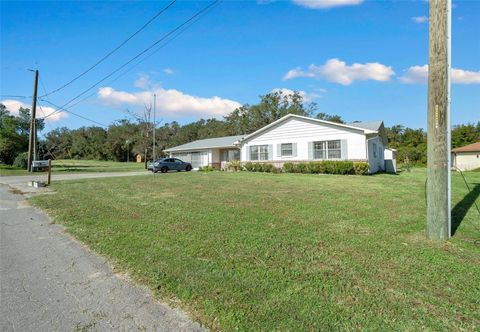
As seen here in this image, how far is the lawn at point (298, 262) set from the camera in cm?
268

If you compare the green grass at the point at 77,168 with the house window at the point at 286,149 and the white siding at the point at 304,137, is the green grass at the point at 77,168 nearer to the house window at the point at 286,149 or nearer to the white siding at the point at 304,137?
the white siding at the point at 304,137

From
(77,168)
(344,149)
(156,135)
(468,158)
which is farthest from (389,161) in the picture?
(156,135)

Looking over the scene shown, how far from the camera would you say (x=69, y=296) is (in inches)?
126

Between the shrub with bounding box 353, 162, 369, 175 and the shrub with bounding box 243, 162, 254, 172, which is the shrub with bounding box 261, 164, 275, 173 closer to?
the shrub with bounding box 243, 162, 254, 172

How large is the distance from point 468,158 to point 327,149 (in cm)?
2184

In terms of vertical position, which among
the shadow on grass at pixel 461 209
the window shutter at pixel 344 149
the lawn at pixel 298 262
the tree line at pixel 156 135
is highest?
the tree line at pixel 156 135

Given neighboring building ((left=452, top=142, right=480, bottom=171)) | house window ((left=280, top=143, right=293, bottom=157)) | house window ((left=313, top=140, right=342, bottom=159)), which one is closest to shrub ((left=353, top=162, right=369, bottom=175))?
house window ((left=313, top=140, right=342, bottom=159))

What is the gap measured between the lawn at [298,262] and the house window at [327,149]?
12.7 meters

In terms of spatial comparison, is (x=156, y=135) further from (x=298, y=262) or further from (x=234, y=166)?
(x=298, y=262)

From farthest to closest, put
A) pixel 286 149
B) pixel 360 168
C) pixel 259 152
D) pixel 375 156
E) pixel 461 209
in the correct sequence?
pixel 259 152 → pixel 286 149 → pixel 375 156 → pixel 360 168 → pixel 461 209

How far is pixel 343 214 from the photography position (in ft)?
21.4

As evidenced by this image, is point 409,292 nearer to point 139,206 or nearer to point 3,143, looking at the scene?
point 139,206

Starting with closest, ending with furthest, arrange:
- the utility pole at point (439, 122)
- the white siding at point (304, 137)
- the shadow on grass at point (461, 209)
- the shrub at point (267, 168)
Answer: the utility pole at point (439, 122) < the shadow on grass at point (461, 209) < the white siding at point (304, 137) < the shrub at point (267, 168)

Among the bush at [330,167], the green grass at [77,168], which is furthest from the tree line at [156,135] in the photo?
the bush at [330,167]
